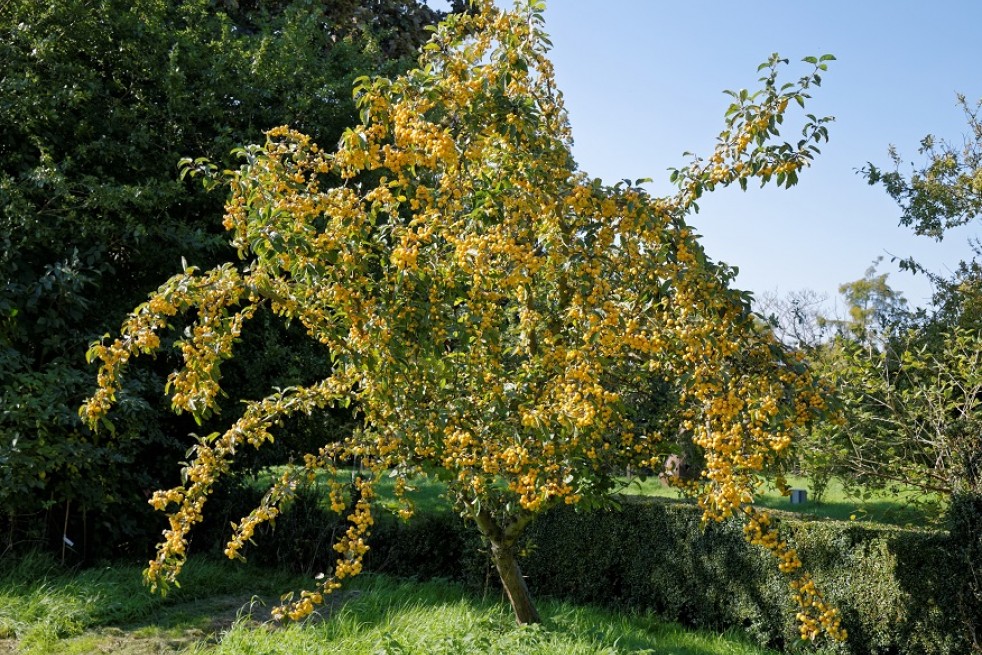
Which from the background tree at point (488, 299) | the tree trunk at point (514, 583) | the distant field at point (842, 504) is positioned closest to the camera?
the background tree at point (488, 299)

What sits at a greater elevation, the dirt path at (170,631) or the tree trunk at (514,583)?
the tree trunk at (514,583)

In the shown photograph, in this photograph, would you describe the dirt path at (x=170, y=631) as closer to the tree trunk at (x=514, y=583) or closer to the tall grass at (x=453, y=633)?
the tall grass at (x=453, y=633)

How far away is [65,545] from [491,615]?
14.2ft

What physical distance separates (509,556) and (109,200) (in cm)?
450

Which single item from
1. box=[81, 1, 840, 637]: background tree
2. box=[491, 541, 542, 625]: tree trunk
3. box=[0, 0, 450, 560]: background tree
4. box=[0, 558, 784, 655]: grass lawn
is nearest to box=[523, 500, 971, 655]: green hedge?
box=[0, 558, 784, 655]: grass lawn

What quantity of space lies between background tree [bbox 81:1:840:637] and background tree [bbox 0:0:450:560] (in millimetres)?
3143

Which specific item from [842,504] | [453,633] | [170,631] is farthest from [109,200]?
[842,504]

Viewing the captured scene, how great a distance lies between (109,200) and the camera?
716cm

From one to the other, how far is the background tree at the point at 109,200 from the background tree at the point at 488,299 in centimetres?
314

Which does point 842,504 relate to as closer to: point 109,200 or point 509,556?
point 509,556

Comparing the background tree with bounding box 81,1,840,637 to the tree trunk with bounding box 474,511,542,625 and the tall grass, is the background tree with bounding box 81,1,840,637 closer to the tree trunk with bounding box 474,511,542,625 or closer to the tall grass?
the tree trunk with bounding box 474,511,542,625

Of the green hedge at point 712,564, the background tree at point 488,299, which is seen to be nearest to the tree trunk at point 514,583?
the green hedge at point 712,564

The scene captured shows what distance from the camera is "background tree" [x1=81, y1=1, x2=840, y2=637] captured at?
3.94m

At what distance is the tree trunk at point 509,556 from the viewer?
523 centimetres
